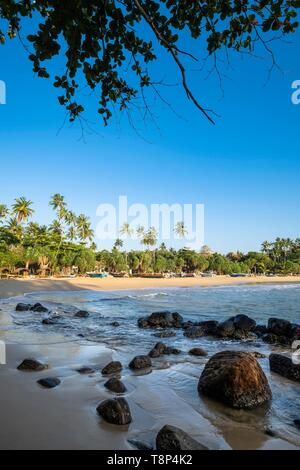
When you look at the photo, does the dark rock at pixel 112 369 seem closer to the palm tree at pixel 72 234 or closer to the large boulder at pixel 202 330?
the large boulder at pixel 202 330

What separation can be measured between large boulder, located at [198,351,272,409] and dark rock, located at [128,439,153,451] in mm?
2073

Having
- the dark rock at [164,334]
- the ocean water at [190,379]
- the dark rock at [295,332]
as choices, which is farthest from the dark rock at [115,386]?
the dark rock at [295,332]

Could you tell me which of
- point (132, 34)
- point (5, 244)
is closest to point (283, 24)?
point (132, 34)

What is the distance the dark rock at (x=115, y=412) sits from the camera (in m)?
3.84

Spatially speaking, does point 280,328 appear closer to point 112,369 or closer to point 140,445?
point 112,369

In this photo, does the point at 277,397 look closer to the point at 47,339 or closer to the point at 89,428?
the point at 89,428

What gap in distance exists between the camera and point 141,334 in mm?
11539

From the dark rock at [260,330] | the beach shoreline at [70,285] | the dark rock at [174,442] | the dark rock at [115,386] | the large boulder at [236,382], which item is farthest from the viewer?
the beach shoreline at [70,285]

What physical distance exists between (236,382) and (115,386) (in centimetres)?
199

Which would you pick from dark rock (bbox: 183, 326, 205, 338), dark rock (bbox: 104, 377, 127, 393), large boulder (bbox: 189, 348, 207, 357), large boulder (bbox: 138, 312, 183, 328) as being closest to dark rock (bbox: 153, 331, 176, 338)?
dark rock (bbox: 183, 326, 205, 338)

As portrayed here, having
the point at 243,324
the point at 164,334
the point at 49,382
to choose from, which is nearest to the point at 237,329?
the point at 243,324

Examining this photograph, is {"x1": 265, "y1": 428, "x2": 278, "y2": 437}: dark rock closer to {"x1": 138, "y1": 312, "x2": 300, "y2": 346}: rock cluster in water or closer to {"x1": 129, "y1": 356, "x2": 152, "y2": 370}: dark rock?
{"x1": 129, "y1": 356, "x2": 152, "y2": 370}: dark rock

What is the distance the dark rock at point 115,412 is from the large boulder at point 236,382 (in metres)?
1.83
